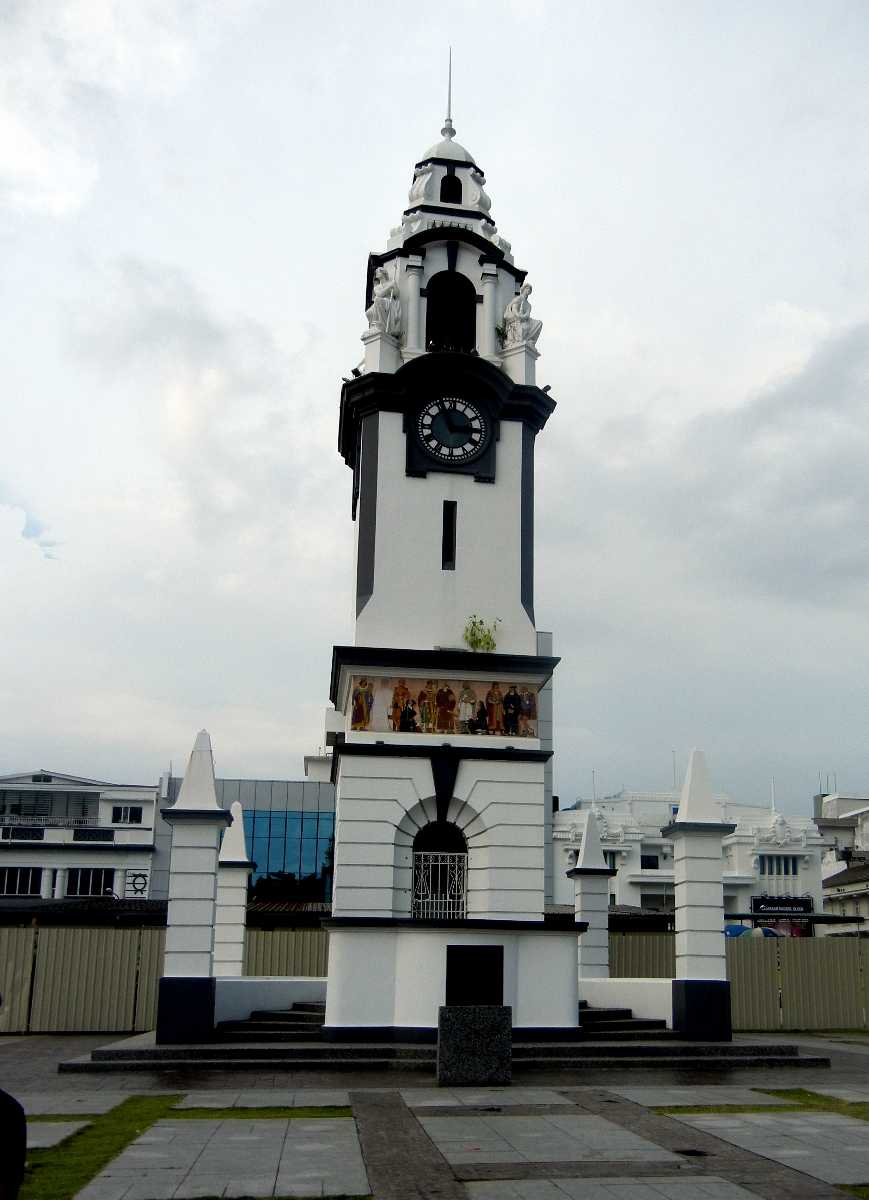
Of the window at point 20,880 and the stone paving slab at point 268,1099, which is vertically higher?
the window at point 20,880

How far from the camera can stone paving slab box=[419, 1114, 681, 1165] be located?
39.8 feet

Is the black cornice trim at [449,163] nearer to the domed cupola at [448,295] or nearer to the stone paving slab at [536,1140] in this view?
the domed cupola at [448,295]

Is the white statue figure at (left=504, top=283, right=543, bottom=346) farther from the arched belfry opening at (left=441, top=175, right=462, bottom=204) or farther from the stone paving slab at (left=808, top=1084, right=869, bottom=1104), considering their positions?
the stone paving slab at (left=808, top=1084, right=869, bottom=1104)

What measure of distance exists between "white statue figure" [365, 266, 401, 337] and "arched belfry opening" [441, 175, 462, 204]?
3.76 metres

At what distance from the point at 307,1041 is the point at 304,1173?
1162 cm

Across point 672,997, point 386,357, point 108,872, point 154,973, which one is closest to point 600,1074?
point 672,997

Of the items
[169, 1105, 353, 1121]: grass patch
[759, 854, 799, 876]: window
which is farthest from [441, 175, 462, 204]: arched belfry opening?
[759, 854, 799, 876]: window

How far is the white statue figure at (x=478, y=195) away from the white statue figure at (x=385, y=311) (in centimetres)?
373

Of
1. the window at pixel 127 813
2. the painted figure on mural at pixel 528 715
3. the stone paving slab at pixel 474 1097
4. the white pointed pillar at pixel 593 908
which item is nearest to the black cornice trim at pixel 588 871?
the white pointed pillar at pixel 593 908

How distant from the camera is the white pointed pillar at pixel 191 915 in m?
22.2

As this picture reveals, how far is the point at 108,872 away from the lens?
251ft

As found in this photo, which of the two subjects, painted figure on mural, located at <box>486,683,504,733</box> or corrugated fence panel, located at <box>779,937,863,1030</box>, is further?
corrugated fence panel, located at <box>779,937,863,1030</box>

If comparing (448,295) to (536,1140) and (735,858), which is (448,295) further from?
(735,858)

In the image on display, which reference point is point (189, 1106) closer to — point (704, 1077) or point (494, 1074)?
point (494, 1074)
